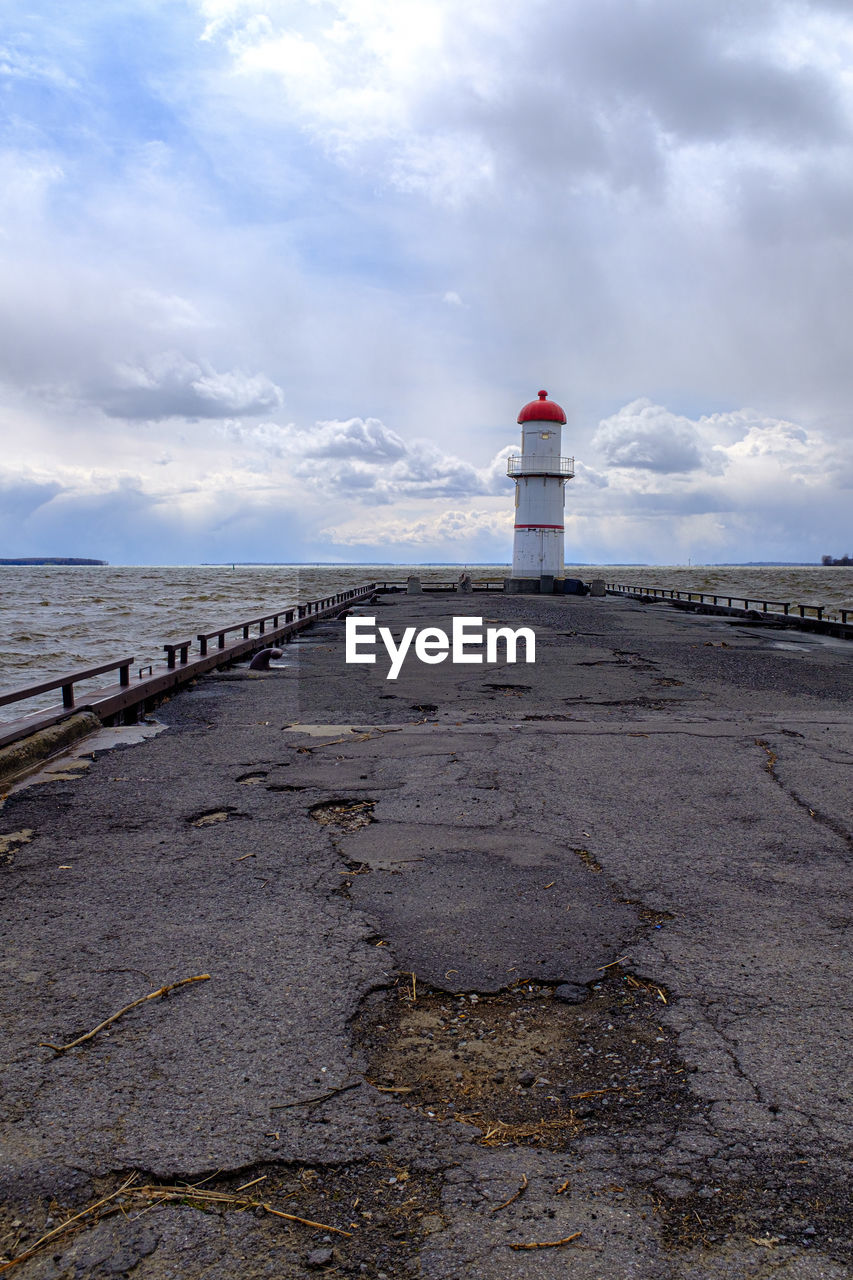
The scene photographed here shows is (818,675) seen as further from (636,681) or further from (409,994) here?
(409,994)

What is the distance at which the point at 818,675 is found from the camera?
1426 cm

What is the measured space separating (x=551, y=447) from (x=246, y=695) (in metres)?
38.2

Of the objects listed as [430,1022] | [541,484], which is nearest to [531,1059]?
[430,1022]

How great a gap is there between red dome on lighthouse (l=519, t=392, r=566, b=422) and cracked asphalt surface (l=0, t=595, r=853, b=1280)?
138 feet

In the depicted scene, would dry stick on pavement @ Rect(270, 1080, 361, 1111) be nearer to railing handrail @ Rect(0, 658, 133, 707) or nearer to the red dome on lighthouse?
railing handrail @ Rect(0, 658, 133, 707)

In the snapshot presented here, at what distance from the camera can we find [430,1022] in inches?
133

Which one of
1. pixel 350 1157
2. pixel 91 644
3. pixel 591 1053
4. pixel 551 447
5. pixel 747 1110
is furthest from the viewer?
pixel 551 447

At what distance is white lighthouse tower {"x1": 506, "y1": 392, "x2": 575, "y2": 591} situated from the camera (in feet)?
155

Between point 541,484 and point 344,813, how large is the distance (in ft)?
140

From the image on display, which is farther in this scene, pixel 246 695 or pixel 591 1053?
pixel 246 695

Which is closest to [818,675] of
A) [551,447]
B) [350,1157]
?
[350,1157]

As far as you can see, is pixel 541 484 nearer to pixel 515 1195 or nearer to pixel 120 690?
pixel 120 690

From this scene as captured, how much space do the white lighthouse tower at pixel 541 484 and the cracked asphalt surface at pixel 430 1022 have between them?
135 feet

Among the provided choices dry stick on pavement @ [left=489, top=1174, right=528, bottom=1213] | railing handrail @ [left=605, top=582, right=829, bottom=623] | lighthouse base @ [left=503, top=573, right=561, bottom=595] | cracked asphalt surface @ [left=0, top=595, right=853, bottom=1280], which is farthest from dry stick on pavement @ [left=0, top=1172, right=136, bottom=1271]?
lighthouse base @ [left=503, top=573, right=561, bottom=595]
